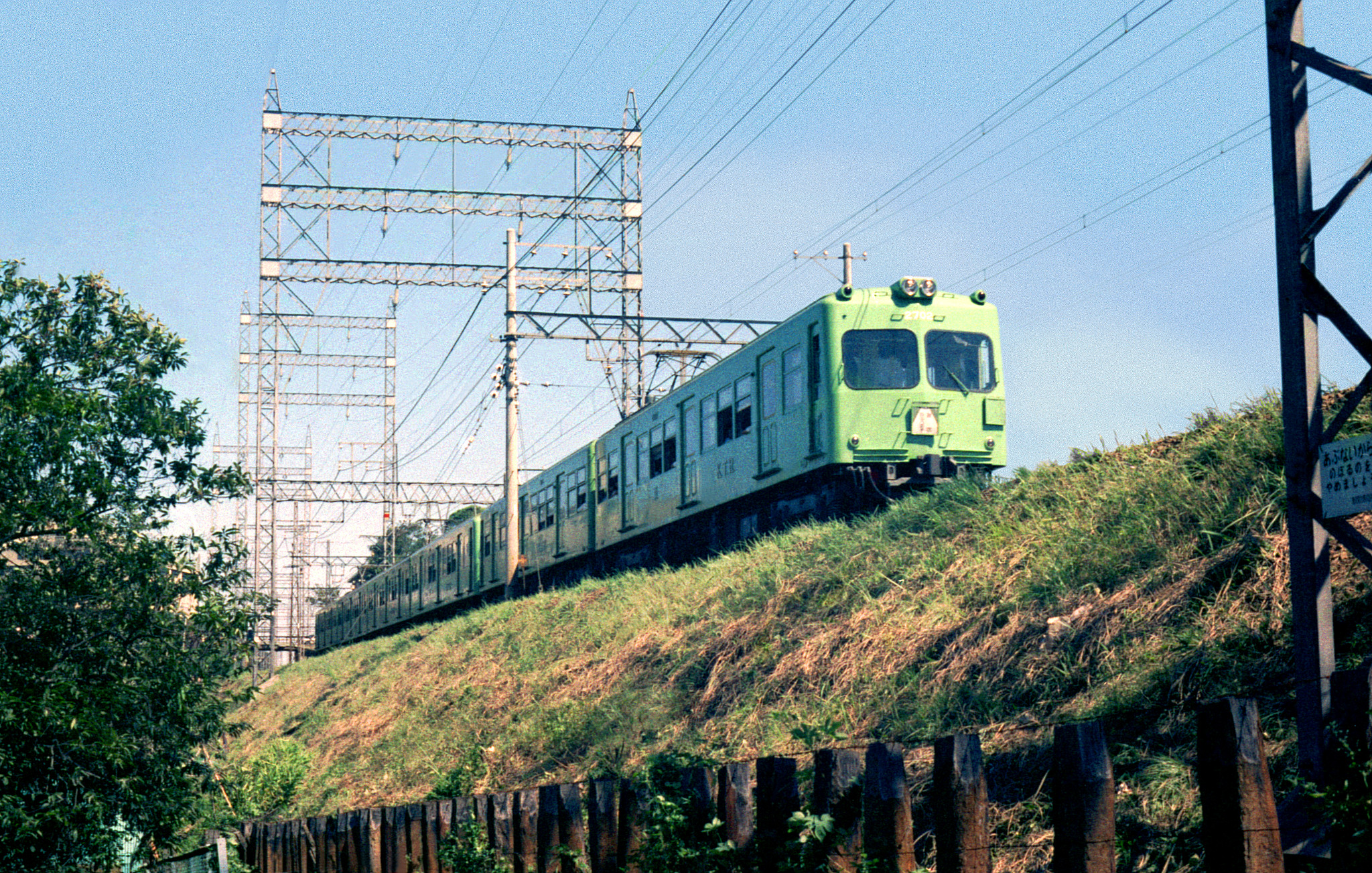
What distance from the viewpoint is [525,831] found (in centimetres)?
595

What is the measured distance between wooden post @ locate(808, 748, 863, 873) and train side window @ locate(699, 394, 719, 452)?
1500cm

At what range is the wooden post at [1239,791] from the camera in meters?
3.06

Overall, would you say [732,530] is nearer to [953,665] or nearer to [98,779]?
[98,779]

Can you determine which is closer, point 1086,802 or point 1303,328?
point 1086,802

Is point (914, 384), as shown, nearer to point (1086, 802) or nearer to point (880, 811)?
point (880, 811)

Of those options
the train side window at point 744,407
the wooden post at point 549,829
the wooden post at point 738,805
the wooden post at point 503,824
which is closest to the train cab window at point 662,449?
the train side window at point 744,407

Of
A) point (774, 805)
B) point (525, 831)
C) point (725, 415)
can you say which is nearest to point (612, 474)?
point (725, 415)

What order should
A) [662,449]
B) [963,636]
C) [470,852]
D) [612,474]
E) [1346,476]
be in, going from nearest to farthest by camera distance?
[1346,476], [470,852], [963,636], [662,449], [612,474]

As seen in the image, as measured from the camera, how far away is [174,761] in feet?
47.4

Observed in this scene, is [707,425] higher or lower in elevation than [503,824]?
higher

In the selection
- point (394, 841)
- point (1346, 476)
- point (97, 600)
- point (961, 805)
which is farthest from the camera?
point (97, 600)

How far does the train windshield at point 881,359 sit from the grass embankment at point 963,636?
2.30 meters

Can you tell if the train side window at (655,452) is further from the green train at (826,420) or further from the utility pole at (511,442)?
the utility pole at (511,442)

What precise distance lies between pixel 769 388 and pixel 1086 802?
14.3 m
